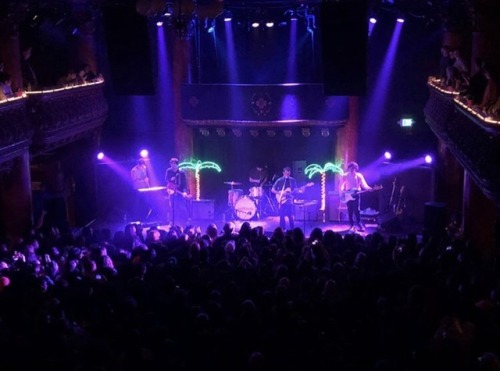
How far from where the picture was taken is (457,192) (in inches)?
715

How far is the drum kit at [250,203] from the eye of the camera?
1939cm

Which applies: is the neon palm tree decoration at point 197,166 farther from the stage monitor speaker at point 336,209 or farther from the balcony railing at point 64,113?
the stage monitor speaker at point 336,209

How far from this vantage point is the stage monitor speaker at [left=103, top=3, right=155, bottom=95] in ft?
55.4

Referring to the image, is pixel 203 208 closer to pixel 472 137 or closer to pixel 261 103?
pixel 261 103

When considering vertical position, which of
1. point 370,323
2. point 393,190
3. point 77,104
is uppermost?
point 77,104

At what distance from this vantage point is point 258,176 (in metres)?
20.5

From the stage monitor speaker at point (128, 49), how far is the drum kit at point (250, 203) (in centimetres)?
389

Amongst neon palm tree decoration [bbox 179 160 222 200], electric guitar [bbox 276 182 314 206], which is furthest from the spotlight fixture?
neon palm tree decoration [bbox 179 160 222 200]

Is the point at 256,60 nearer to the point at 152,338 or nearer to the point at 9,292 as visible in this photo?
the point at 9,292

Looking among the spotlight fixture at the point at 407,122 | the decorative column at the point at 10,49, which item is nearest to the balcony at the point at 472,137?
the spotlight fixture at the point at 407,122

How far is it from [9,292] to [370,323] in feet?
15.5

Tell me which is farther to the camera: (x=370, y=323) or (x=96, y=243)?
(x=96, y=243)

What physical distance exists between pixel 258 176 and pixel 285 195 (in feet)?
7.62

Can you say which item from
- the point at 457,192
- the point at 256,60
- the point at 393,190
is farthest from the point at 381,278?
the point at 256,60
